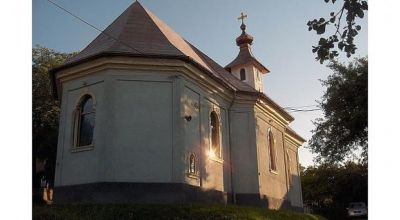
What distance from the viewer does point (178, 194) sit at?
12.1 m

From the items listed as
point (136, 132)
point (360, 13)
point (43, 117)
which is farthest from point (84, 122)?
point (43, 117)

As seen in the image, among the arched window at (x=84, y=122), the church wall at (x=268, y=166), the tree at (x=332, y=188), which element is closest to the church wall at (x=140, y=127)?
the arched window at (x=84, y=122)

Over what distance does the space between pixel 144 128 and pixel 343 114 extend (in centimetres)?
950

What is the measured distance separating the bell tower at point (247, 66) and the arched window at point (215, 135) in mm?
7963

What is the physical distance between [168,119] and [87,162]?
2874 millimetres

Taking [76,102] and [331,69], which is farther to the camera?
[331,69]

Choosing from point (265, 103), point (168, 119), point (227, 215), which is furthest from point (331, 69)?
point (227, 215)

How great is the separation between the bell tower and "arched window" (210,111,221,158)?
7.96m

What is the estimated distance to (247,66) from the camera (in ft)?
77.6

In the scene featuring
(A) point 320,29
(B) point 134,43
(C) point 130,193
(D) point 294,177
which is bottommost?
(C) point 130,193

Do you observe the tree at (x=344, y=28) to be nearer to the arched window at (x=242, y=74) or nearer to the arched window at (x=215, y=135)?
the arched window at (x=215, y=135)

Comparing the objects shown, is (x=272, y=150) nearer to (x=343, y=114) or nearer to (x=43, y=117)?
(x=343, y=114)
